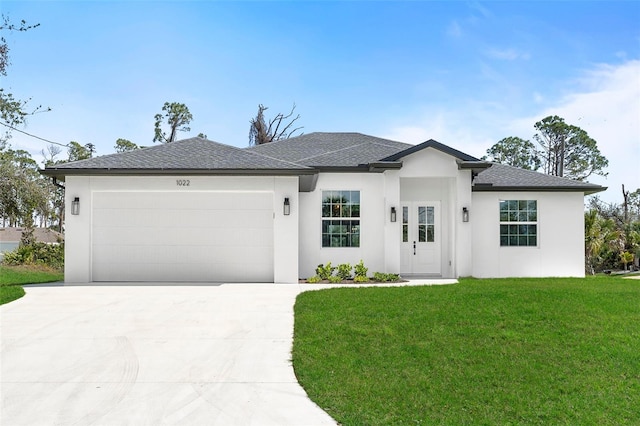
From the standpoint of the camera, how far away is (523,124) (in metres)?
40.1

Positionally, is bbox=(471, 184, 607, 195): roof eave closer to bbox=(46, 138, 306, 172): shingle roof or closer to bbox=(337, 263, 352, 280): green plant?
bbox=(337, 263, 352, 280): green plant

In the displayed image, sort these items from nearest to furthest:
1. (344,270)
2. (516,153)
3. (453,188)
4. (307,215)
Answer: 1. (344,270)
2. (307,215)
3. (453,188)
4. (516,153)

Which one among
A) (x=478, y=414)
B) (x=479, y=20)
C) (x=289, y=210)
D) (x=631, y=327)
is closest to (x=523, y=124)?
(x=479, y=20)

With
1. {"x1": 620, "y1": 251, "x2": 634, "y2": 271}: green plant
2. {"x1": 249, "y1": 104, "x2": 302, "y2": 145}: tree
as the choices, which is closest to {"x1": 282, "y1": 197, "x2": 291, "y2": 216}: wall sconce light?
{"x1": 620, "y1": 251, "x2": 634, "y2": 271}: green plant

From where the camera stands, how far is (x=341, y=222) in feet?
44.9

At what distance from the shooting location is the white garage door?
12.6m

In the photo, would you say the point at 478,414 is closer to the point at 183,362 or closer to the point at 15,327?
the point at 183,362

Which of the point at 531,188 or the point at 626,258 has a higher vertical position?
the point at 531,188

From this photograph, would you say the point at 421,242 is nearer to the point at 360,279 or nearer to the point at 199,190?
the point at 360,279

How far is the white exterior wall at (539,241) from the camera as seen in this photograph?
14.5m

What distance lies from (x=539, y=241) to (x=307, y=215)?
7095mm

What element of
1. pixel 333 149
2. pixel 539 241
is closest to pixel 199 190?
pixel 333 149

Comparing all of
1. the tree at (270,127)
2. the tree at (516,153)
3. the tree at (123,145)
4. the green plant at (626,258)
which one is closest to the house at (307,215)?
the green plant at (626,258)

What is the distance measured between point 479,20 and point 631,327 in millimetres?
10716
